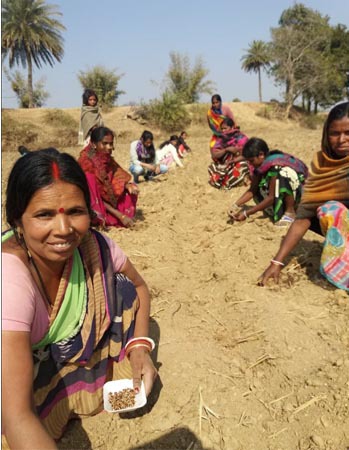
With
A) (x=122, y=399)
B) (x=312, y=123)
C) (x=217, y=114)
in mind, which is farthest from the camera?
(x=312, y=123)

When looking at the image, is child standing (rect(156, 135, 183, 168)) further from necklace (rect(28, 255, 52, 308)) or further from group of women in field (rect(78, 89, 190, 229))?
necklace (rect(28, 255, 52, 308))

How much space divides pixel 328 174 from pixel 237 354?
1455 millimetres

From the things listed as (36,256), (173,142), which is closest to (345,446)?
(36,256)


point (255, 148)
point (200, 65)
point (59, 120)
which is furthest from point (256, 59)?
point (255, 148)

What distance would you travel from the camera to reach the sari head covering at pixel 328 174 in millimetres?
2685

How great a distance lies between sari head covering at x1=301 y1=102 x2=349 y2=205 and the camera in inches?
106

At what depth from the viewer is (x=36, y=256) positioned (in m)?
1.53

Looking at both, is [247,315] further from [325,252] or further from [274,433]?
[274,433]

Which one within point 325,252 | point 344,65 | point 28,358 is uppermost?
point 344,65

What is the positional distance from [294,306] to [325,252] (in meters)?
0.45

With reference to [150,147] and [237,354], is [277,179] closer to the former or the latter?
[237,354]

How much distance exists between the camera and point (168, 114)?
20250mm

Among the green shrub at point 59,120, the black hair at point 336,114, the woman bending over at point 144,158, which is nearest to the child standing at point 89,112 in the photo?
the woman bending over at point 144,158

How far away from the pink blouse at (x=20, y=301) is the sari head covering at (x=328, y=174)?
216cm
